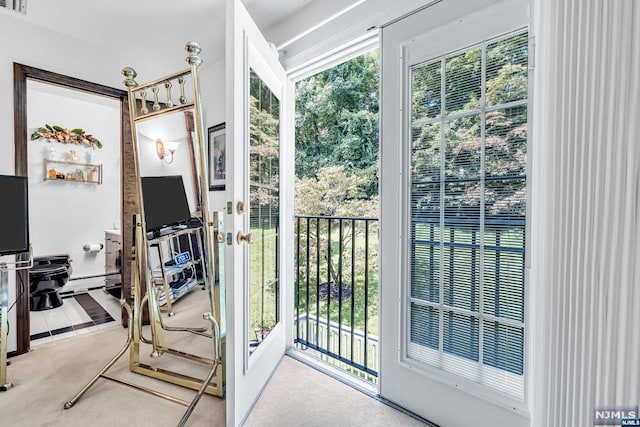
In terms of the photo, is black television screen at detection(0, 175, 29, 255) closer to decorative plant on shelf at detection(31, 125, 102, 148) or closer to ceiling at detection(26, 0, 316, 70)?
ceiling at detection(26, 0, 316, 70)

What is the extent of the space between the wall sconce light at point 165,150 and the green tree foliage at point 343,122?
96.5 inches

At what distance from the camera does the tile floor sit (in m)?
2.60

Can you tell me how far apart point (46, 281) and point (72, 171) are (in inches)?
58.4

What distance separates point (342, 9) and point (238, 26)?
763mm

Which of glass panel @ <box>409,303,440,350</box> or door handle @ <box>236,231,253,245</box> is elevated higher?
door handle @ <box>236,231,253,245</box>

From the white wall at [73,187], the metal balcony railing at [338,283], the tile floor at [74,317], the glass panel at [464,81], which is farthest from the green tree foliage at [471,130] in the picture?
the white wall at [73,187]

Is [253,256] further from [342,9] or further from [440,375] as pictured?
[342,9]

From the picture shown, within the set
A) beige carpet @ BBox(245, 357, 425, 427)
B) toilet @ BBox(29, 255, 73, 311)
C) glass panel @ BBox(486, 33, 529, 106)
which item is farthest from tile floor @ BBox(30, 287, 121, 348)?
glass panel @ BBox(486, 33, 529, 106)

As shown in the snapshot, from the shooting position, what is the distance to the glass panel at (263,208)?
165 cm

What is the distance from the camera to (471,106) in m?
1.34

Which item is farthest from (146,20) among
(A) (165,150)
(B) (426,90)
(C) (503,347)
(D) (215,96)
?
(C) (503,347)

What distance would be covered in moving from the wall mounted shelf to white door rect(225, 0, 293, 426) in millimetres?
3263

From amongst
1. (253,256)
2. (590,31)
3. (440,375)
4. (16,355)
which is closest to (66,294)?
(16,355)

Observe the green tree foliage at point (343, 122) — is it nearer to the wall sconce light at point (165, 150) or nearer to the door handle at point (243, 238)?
the wall sconce light at point (165, 150)
